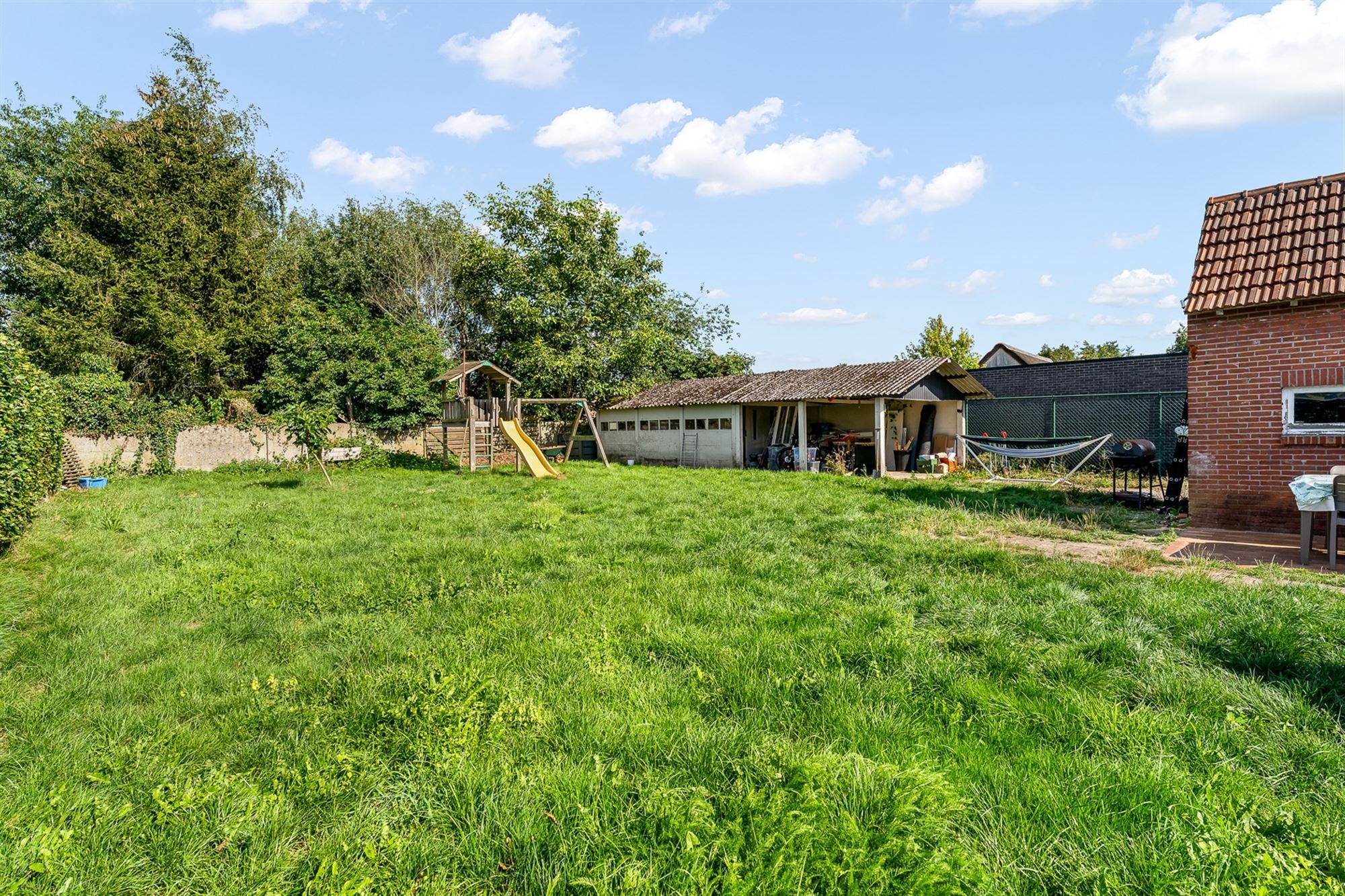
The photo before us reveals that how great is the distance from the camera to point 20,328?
19203 mm

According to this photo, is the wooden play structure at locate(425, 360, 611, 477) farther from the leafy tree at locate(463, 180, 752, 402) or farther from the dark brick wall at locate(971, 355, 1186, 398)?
the dark brick wall at locate(971, 355, 1186, 398)

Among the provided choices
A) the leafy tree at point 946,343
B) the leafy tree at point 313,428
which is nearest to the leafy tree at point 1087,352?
the leafy tree at point 946,343

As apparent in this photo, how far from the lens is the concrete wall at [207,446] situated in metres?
16.7

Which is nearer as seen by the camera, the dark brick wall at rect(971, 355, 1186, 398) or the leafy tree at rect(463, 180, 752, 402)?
the dark brick wall at rect(971, 355, 1186, 398)

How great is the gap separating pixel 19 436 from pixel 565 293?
1909 cm

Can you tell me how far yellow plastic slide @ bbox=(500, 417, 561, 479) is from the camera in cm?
1581

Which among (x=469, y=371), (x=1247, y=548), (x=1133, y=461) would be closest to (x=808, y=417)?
(x=469, y=371)

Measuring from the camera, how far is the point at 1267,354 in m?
7.34

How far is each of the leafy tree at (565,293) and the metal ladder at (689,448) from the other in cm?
435

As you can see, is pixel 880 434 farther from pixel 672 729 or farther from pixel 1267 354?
pixel 672 729

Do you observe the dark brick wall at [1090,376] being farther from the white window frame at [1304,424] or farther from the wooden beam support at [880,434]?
the white window frame at [1304,424]

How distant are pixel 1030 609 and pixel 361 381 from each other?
21847mm

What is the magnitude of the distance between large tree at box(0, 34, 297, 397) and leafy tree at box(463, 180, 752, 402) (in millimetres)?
7798

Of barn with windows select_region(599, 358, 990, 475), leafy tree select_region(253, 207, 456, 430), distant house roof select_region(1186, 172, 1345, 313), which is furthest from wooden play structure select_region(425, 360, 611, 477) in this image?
distant house roof select_region(1186, 172, 1345, 313)
